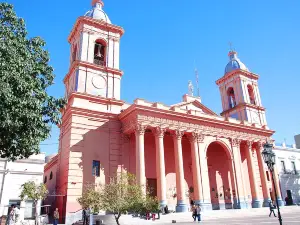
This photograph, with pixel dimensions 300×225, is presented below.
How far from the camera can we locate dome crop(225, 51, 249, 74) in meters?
37.3

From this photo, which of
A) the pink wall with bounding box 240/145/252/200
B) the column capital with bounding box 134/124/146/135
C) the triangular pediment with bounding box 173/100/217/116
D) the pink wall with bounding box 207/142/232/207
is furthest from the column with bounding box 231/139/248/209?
the column capital with bounding box 134/124/146/135

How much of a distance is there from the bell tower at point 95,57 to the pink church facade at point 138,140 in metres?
0.09

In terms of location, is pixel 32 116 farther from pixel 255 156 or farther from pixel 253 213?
Answer: pixel 255 156

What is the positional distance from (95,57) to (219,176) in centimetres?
1835

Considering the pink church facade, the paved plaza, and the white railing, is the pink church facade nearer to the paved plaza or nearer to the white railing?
the white railing

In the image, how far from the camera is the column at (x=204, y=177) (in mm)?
23352

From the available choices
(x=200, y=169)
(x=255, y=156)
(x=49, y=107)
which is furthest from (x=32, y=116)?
(x=255, y=156)

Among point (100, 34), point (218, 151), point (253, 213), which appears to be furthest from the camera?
point (218, 151)

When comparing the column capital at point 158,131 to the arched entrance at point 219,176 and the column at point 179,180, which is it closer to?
the column at point 179,180

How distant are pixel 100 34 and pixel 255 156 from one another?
22.2 m

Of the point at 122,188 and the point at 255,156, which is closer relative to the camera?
the point at 122,188

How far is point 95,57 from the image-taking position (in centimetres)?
2758

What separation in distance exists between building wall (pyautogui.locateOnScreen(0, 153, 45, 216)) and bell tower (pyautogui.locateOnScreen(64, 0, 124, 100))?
6974mm

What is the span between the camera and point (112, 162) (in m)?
23.4
